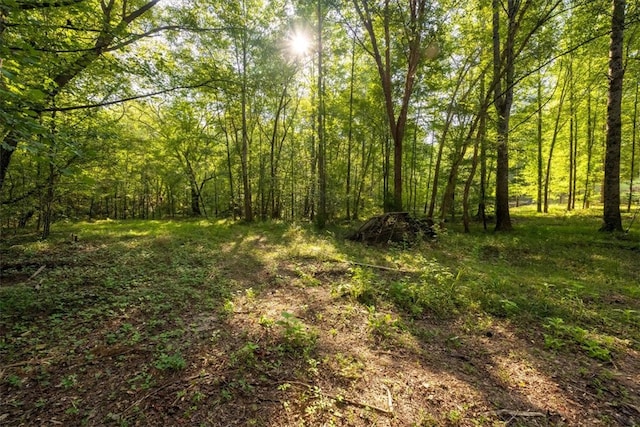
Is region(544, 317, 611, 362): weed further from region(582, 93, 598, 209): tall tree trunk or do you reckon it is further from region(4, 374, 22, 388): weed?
region(582, 93, 598, 209): tall tree trunk

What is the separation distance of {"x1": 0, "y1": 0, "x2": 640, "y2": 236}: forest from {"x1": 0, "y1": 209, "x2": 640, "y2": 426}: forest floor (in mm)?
1884

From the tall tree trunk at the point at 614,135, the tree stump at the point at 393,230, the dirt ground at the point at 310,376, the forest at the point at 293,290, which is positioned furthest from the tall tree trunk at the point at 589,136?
the dirt ground at the point at 310,376

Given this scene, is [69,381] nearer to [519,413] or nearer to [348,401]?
[348,401]

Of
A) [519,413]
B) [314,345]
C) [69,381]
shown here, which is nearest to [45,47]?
[69,381]

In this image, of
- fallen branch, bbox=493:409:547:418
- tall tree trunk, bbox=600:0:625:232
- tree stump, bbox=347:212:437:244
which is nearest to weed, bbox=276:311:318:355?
fallen branch, bbox=493:409:547:418

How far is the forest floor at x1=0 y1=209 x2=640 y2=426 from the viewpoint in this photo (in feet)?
6.89

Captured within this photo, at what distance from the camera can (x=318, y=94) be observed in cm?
1235

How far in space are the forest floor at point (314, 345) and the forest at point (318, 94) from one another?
188 centimetres

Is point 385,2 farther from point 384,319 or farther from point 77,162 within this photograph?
point 77,162

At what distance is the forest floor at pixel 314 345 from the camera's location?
6.89ft

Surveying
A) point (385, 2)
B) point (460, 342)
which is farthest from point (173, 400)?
point (385, 2)

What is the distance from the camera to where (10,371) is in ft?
7.84

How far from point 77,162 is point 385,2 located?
1018cm

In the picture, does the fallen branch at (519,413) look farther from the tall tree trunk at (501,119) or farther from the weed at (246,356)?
the tall tree trunk at (501,119)
